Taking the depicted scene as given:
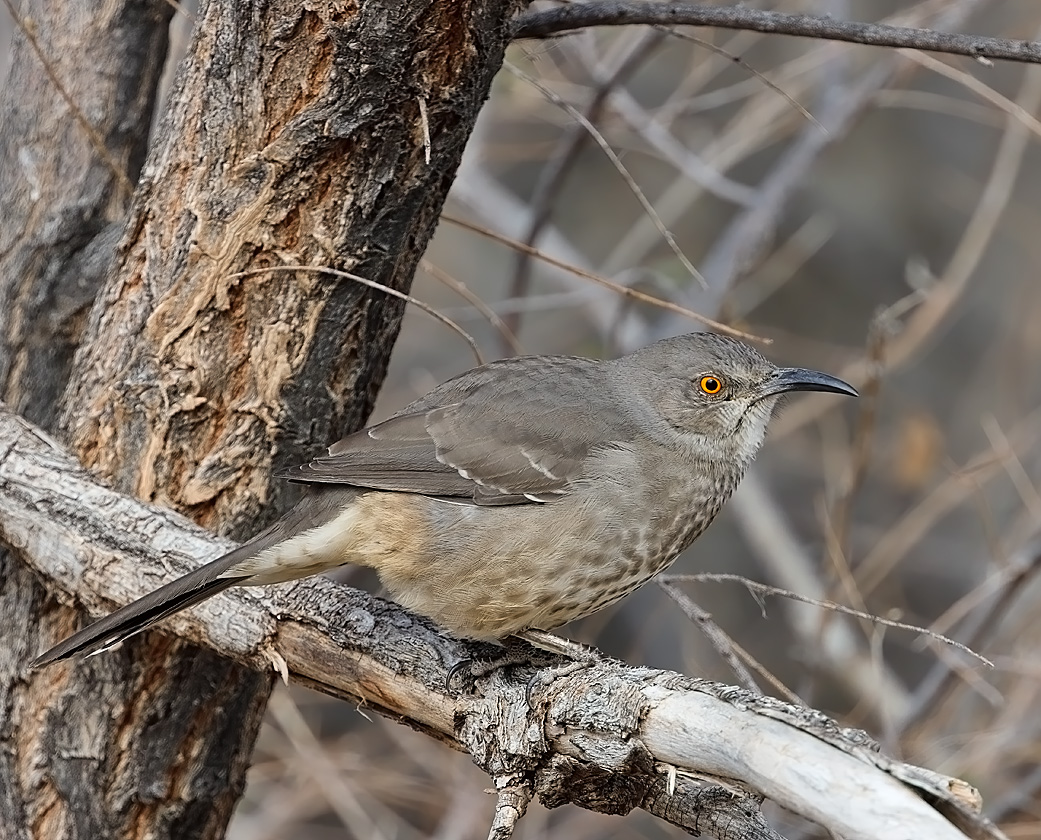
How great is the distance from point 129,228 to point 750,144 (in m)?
3.20

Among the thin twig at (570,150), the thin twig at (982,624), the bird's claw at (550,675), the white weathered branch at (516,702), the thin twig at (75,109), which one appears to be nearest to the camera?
the white weathered branch at (516,702)

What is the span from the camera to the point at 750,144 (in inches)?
212

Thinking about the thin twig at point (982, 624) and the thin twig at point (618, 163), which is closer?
the thin twig at point (618, 163)

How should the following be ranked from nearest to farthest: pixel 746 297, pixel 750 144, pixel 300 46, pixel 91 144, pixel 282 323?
pixel 300 46 < pixel 282 323 < pixel 91 144 < pixel 750 144 < pixel 746 297

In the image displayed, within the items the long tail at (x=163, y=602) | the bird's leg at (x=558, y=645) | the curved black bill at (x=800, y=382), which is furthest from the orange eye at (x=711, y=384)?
the long tail at (x=163, y=602)

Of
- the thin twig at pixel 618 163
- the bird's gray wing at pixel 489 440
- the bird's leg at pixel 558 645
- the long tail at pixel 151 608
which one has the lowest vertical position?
the long tail at pixel 151 608

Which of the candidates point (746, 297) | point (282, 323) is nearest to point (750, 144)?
point (746, 297)

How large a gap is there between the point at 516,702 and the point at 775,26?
1.58m

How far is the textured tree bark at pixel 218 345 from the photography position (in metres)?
2.79

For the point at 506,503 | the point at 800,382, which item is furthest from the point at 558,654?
the point at 800,382

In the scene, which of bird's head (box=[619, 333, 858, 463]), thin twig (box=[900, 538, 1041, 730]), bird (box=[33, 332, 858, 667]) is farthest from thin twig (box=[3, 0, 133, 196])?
thin twig (box=[900, 538, 1041, 730])

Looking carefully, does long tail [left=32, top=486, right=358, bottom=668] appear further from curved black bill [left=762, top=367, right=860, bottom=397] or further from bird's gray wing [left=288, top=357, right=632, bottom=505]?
curved black bill [left=762, top=367, right=860, bottom=397]

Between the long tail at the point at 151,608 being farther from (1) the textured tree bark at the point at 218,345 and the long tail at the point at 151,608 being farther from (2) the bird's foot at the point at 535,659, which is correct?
(2) the bird's foot at the point at 535,659

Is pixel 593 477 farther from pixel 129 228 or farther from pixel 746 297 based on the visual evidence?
pixel 746 297
